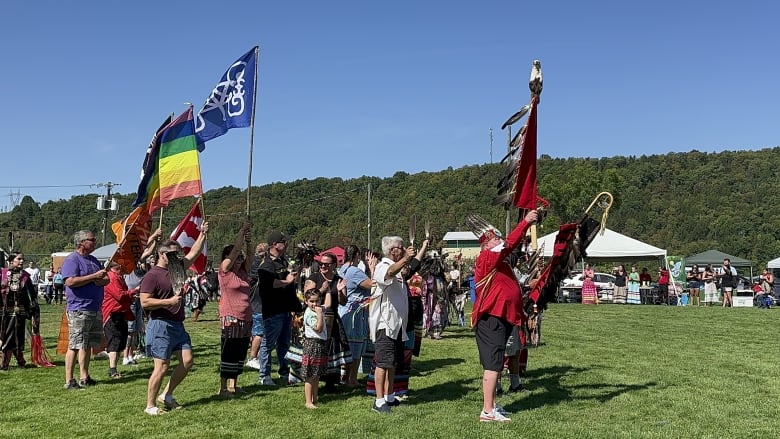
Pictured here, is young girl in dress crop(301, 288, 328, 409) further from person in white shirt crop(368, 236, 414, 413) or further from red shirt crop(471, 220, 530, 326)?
red shirt crop(471, 220, 530, 326)

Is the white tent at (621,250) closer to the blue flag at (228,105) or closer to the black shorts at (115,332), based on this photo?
the blue flag at (228,105)

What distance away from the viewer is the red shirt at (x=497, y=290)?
23.0 ft

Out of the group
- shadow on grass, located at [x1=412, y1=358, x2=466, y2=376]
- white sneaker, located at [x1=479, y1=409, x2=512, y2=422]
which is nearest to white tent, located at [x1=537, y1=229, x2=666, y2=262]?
shadow on grass, located at [x1=412, y1=358, x2=466, y2=376]

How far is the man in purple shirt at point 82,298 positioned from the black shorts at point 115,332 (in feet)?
2.32

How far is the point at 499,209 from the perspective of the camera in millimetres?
60812

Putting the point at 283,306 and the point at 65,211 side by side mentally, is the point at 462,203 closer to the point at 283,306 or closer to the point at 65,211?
the point at 65,211

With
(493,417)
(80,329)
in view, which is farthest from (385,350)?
(80,329)

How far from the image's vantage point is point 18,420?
7.23 m

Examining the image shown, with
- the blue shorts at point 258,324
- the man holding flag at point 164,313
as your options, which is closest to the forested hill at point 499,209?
the blue shorts at point 258,324

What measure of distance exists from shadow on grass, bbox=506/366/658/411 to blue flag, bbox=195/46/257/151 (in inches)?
205

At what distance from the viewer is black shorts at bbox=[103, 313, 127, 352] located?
973 cm

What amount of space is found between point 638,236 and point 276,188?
165 feet

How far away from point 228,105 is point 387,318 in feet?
13.7

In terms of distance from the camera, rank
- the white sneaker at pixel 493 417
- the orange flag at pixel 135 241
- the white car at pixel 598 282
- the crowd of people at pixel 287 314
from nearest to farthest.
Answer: the white sneaker at pixel 493 417 < the crowd of people at pixel 287 314 < the orange flag at pixel 135 241 < the white car at pixel 598 282
